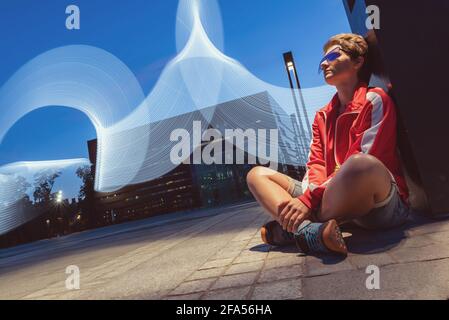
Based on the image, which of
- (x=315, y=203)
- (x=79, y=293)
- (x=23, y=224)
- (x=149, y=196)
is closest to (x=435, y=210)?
(x=315, y=203)

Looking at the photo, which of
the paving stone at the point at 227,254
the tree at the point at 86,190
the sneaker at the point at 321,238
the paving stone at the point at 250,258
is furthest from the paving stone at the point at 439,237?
the tree at the point at 86,190

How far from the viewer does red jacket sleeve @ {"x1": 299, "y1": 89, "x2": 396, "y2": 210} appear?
233cm

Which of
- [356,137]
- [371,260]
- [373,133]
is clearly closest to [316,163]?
[356,137]

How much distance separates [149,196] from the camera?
11356 cm

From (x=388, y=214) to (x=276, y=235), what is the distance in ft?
3.07

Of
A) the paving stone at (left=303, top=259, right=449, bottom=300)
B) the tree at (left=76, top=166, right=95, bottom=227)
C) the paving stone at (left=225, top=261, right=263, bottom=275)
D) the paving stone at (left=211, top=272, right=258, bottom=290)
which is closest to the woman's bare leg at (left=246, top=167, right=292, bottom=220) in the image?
the paving stone at (left=225, top=261, right=263, bottom=275)

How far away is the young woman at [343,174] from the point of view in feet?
7.22

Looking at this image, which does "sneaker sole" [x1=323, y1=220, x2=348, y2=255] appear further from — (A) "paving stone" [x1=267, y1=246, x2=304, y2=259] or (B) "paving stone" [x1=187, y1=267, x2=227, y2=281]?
(B) "paving stone" [x1=187, y1=267, x2=227, y2=281]

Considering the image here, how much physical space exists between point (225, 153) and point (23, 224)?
170ft

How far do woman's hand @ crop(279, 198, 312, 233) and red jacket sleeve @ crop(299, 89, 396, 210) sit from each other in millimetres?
48

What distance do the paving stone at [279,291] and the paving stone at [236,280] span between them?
0.15 metres

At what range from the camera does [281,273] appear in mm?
2033
